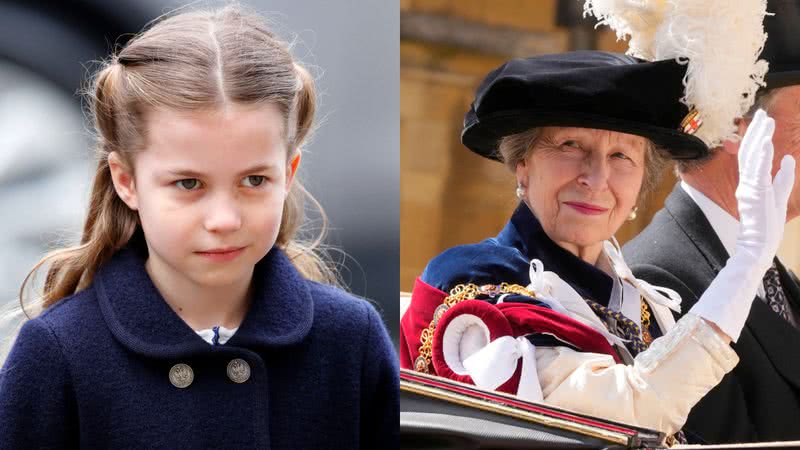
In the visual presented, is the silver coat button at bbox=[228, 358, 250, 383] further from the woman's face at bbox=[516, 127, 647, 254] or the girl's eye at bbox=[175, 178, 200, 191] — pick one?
the woman's face at bbox=[516, 127, 647, 254]

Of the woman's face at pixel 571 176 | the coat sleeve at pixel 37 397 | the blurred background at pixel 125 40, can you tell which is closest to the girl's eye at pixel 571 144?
the woman's face at pixel 571 176

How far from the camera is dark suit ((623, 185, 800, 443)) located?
1993 millimetres

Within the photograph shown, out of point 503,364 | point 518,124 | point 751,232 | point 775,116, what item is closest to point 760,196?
point 751,232

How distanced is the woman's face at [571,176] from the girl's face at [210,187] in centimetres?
54

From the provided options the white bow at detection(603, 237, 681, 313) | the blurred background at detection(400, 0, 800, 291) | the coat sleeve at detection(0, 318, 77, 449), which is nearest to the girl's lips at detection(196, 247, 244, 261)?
the coat sleeve at detection(0, 318, 77, 449)

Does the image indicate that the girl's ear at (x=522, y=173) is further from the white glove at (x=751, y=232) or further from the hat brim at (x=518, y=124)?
the white glove at (x=751, y=232)

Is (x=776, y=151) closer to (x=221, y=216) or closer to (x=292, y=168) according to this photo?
(x=292, y=168)

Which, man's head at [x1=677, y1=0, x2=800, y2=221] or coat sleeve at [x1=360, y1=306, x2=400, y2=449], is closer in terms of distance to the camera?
coat sleeve at [x1=360, y1=306, x2=400, y2=449]

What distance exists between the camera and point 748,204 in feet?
6.56

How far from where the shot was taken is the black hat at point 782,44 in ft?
6.64

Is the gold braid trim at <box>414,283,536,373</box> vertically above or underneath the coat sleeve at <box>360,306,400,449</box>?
above

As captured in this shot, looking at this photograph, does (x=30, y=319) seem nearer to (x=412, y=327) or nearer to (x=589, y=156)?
(x=412, y=327)

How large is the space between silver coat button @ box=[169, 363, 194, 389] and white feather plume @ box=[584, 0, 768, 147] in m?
0.97

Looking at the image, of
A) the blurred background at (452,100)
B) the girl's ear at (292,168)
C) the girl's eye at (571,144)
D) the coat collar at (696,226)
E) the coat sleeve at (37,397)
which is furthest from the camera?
the coat collar at (696,226)
